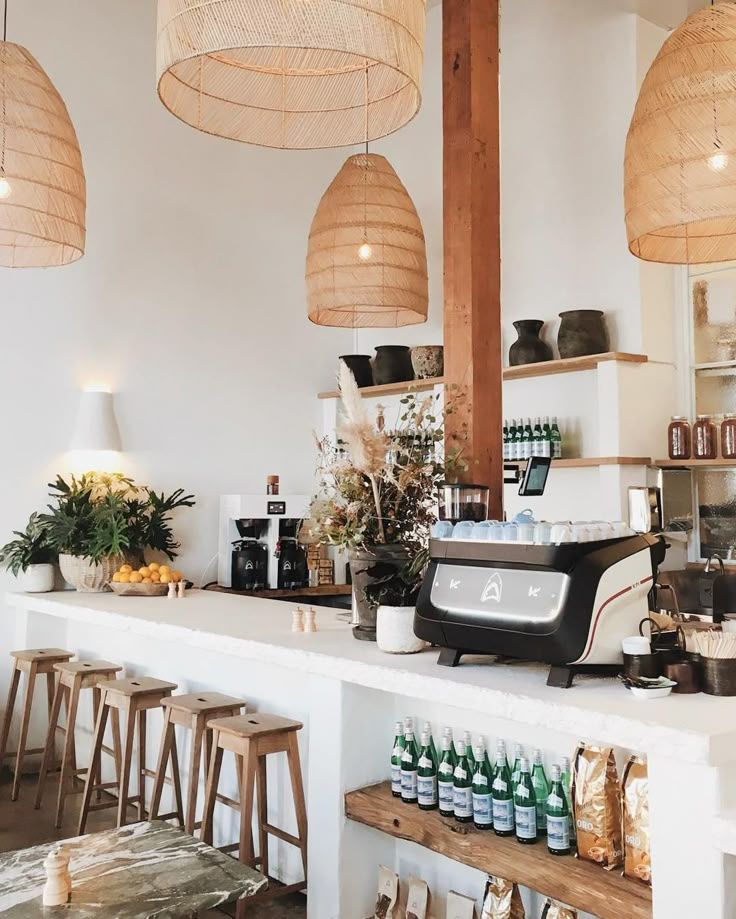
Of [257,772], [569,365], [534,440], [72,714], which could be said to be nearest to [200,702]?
[257,772]

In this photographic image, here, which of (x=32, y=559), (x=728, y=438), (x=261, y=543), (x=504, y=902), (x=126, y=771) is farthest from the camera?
(x=261, y=543)

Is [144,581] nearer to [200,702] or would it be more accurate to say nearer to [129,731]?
[129,731]

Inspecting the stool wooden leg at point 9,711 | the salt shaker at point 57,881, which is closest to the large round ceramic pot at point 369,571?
the salt shaker at point 57,881

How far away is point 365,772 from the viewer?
2.94 meters

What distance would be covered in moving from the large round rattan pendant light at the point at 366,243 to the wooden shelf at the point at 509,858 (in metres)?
2.19

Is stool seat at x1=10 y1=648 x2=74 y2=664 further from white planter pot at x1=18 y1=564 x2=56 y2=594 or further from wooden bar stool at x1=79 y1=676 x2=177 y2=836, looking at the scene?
wooden bar stool at x1=79 y1=676 x2=177 y2=836

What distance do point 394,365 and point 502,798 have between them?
4240 mm

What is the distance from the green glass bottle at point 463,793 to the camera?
2602mm

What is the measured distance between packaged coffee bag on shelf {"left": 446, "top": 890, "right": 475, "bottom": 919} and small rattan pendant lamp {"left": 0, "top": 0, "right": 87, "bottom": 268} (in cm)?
261

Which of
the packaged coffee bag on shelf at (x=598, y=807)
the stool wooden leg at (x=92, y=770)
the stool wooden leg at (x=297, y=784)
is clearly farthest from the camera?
the stool wooden leg at (x=92, y=770)

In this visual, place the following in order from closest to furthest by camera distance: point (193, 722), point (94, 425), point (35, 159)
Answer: point (35, 159) → point (193, 722) → point (94, 425)

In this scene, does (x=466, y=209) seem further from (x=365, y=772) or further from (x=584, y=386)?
(x=584, y=386)

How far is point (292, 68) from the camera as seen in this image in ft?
7.80

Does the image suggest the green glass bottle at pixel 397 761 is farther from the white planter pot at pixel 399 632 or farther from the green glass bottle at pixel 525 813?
the green glass bottle at pixel 525 813
